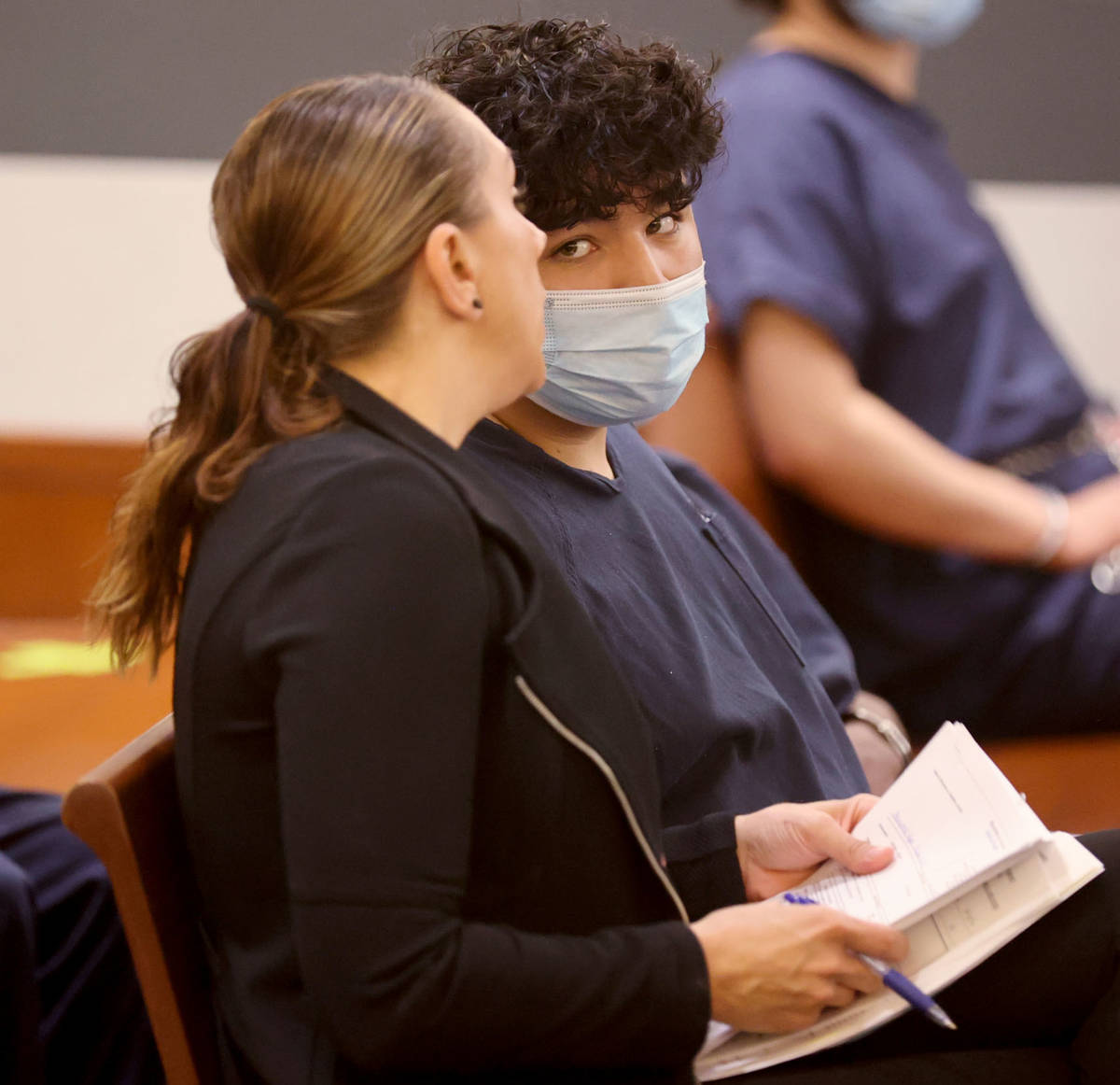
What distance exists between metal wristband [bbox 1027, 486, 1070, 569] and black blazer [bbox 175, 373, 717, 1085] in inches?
45.8

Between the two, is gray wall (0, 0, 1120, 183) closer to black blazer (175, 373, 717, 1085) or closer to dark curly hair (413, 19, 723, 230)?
dark curly hair (413, 19, 723, 230)

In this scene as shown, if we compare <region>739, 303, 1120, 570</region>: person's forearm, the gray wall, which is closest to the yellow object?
the gray wall

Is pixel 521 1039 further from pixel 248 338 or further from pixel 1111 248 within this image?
pixel 1111 248

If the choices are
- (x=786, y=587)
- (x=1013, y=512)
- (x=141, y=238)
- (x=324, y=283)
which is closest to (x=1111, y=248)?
(x=1013, y=512)

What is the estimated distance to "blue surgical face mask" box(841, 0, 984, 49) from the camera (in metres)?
2.02

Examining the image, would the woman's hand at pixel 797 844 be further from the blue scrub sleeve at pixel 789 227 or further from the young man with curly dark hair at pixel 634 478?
the blue scrub sleeve at pixel 789 227

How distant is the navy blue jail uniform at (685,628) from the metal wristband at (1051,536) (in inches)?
28.8

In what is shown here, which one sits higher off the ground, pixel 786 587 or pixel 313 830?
pixel 313 830

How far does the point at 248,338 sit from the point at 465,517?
0.21m

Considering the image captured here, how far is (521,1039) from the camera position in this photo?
75 centimetres

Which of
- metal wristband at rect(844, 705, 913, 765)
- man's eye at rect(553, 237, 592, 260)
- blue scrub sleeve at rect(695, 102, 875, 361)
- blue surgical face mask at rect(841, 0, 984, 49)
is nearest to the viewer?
man's eye at rect(553, 237, 592, 260)

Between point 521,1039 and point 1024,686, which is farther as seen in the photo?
point 1024,686

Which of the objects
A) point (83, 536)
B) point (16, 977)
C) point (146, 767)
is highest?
point (146, 767)

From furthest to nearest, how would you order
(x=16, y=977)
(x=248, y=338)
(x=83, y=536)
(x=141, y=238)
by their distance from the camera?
1. (x=141, y=238)
2. (x=83, y=536)
3. (x=16, y=977)
4. (x=248, y=338)
